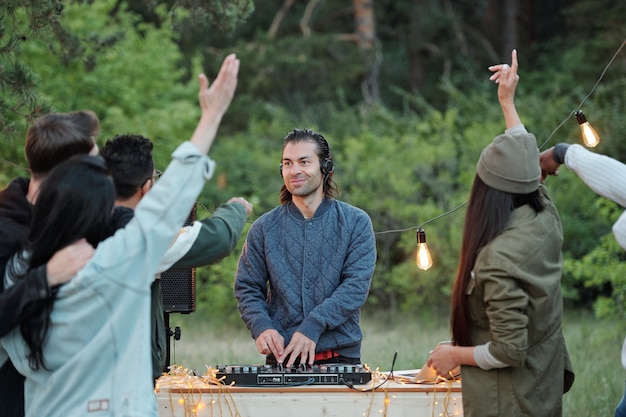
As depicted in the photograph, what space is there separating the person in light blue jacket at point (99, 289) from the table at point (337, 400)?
4.72ft

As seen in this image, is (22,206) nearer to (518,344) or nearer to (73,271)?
(73,271)

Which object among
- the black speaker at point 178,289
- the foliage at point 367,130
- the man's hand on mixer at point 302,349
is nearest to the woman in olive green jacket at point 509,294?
the man's hand on mixer at point 302,349

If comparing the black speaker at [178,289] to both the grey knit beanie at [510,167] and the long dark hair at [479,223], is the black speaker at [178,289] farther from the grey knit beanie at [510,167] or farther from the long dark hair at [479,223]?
the grey knit beanie at [510,167]

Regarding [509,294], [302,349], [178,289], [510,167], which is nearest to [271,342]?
[302,349]

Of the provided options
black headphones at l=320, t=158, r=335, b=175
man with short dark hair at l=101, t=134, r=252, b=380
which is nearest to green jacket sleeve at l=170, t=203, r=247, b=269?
man with short dark hair at l=101, t=134, r=252, b=380

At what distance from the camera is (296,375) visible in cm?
461

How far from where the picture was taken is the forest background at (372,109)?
1331 cm

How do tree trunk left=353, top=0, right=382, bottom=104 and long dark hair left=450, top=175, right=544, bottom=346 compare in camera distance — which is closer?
long dark hair left=450, top=175, right=544, bottom=346

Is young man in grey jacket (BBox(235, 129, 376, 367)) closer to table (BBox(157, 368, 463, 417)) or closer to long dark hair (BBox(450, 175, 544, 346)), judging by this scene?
table (BBox(157, 368, 463, 417))

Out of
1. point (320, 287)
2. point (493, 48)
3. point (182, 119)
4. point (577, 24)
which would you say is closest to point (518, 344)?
point (320, 287)

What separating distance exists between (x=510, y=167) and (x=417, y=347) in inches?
262

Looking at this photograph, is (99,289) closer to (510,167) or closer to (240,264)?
(510,167)

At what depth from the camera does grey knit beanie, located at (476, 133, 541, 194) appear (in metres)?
3.85

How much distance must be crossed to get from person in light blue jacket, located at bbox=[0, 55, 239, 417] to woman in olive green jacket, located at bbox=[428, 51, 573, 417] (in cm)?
125
